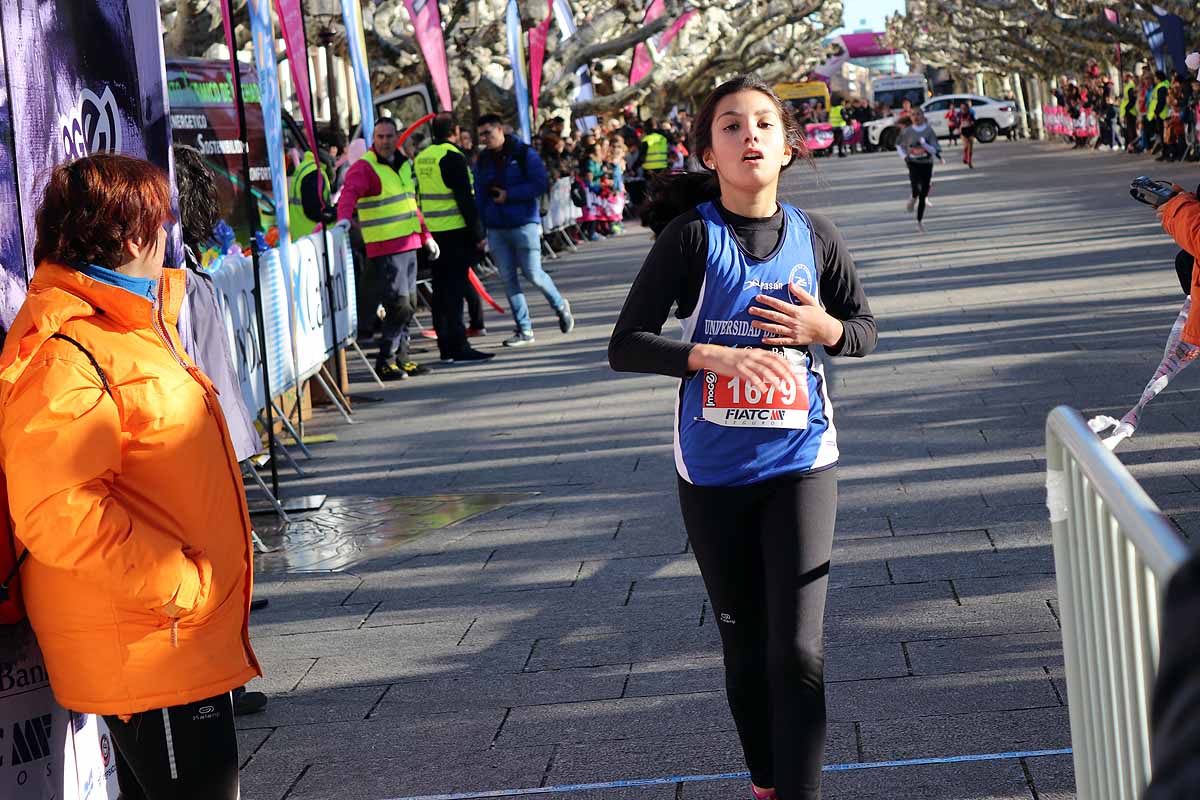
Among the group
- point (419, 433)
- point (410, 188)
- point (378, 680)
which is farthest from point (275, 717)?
point (410, 188)

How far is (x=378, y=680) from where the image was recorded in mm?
5211

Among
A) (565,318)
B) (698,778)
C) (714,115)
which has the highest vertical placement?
(714,115)

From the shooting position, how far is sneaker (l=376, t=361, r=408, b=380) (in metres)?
12.3

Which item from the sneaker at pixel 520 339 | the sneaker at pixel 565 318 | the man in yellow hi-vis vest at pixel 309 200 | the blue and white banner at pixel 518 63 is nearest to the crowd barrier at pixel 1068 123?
the blue and white banner at pixel 518 63

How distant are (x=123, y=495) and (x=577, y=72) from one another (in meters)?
30.8

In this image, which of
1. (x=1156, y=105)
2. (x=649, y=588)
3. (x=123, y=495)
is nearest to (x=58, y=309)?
(x=123, y=495)

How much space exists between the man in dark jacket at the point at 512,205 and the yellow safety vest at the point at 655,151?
14026 mm

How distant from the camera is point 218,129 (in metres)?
14.0

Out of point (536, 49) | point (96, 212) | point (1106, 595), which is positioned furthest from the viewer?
point (536, 49)

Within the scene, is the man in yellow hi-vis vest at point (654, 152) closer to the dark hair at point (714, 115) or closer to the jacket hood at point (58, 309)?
the dark hair at point (714, 115)

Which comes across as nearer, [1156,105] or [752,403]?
[752,403]

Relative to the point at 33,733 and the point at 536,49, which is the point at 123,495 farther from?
the point at 536,49

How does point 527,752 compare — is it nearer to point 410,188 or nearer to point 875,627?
point 875,627

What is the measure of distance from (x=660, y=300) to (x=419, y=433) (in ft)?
21.6
